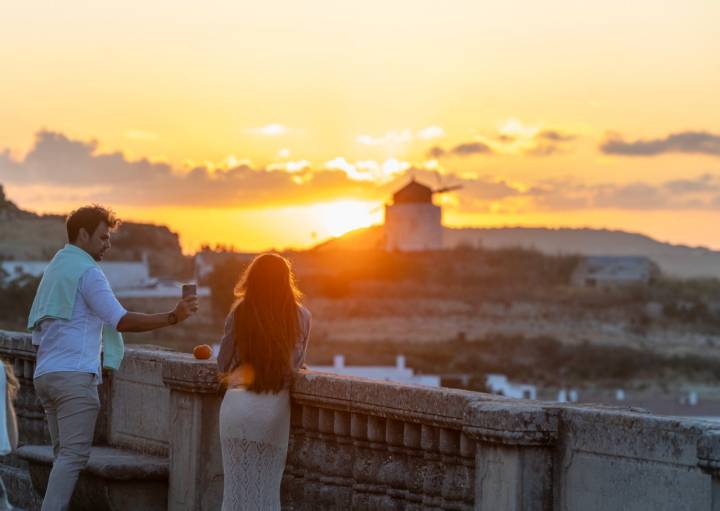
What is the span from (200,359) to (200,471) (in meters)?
0.62

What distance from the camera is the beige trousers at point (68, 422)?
7164 millimetres

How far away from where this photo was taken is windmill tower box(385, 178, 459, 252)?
114 metres

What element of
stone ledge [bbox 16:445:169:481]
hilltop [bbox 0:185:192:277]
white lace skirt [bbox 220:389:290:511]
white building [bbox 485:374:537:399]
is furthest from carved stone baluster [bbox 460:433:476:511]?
hilltop [bbox 0:185:192:277]

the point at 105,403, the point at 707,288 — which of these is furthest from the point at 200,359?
the point at 707,288

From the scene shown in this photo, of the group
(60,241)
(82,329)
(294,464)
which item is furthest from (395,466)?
(60,241)

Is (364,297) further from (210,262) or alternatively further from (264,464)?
(264,464)

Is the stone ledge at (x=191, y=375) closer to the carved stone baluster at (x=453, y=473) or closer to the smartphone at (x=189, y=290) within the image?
the smartphone at (x=189, y=290)

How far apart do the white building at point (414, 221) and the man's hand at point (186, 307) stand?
10664cm

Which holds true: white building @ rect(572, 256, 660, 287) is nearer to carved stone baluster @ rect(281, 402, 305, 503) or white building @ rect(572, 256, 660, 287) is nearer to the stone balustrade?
the stone balustrade

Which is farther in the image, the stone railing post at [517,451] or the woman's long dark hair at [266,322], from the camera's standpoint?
the woman's long dark hair at [266,322]

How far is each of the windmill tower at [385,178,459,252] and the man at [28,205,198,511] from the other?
349 feet

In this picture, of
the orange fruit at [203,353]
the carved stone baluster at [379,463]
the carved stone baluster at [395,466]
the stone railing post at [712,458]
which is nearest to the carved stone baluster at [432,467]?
the carved stone baluster at [395,466]

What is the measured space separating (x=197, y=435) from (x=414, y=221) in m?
107

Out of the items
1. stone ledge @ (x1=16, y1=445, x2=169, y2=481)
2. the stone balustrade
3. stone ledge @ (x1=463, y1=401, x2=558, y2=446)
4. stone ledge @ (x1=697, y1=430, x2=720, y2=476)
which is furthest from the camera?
stone ledge @ (x1=16, y1=445, x2=169, y2=481)
